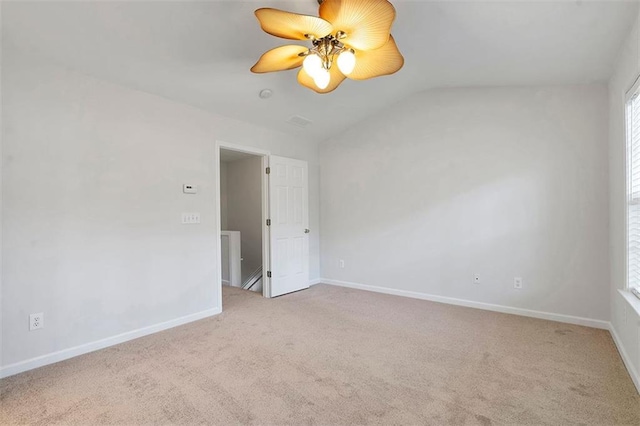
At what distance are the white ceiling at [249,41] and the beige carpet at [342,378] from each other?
2.41m

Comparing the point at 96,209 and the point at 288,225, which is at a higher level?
the point at 96,209

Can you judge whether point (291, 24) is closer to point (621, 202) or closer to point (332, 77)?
point (332, 77)

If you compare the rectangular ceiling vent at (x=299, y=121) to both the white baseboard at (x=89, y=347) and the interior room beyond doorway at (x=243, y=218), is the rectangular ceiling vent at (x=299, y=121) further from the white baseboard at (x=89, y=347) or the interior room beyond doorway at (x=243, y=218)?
the white baseboard at (x=89, y=347)

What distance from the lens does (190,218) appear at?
3408 millimetres

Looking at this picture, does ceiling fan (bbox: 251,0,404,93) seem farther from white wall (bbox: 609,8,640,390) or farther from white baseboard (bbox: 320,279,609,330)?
white baseboard (bbox: 320,279,609,330)

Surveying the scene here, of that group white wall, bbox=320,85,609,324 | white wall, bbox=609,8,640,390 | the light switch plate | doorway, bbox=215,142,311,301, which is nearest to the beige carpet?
white wall, bbox=609,8,640,390

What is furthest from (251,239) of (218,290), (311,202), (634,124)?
(634,124)

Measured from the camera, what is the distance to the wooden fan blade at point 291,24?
5.49ft

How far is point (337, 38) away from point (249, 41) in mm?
1029

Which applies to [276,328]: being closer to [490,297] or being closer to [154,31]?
[490,297]

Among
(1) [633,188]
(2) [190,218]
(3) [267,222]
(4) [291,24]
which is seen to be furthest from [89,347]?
(1) [633,188]

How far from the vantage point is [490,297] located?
3.71m

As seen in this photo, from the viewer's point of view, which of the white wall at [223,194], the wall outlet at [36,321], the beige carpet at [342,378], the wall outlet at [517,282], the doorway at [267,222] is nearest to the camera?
the beige carpet at [342,378]

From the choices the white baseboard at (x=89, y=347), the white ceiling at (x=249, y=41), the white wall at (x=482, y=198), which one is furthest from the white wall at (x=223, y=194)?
the white baseboard at (x=89, y=347)
